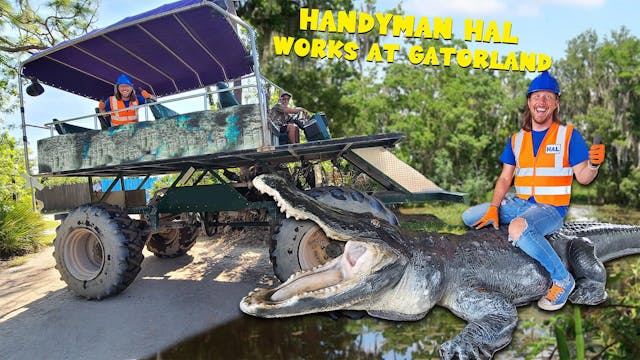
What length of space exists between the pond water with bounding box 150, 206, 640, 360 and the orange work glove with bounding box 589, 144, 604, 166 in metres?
0.71

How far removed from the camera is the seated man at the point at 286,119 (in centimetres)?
512

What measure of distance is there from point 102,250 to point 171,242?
6.57ft

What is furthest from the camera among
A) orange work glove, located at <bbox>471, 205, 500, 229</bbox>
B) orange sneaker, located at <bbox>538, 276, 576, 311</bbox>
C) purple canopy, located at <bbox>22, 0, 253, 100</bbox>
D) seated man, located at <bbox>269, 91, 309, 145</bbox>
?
seated man, located at <bbox>269, 91, 309, 145</bbox>

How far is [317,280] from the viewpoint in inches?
79.4

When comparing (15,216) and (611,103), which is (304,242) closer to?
(15,216)

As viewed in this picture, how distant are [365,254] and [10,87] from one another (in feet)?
47.9

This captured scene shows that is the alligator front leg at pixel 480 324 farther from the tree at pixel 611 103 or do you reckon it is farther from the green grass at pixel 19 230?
the tree at pixel 611 103

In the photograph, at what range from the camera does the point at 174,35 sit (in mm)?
4715

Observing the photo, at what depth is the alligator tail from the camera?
2.67 metres

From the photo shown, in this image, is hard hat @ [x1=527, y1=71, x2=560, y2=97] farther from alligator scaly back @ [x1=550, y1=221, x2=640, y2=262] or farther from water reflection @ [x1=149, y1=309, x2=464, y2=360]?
water reflection @ [x1=149, y1=309, x2=464, y2=360]

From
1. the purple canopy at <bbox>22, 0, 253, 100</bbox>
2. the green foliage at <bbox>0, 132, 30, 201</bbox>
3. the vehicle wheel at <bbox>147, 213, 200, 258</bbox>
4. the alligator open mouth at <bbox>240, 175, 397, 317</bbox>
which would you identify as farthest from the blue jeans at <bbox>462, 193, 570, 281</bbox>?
the green foliage at <bbox>0, 132, 30, 201</bbox>

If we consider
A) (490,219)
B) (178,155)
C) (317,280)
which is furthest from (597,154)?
(178,155)

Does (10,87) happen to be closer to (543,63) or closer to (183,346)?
(183,346)

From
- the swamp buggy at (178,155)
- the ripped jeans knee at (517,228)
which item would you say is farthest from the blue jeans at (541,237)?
the swamp buggy at (178,155)
